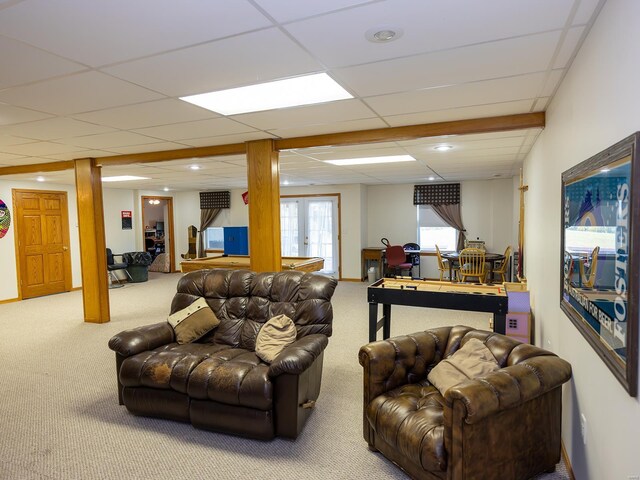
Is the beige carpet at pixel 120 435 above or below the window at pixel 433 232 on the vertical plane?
below

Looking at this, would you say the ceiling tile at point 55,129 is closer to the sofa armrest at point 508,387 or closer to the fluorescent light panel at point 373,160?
the fluorescent light panel at point 373,160

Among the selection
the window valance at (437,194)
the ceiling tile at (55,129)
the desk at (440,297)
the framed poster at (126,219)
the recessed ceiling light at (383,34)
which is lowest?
the desk at (440,297)

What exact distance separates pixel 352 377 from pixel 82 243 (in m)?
4.23

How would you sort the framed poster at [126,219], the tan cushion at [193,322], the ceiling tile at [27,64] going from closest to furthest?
1. the ceiling tile at [27,64]
2. the tan cushion at [193,322]
3. the framed poster at [126,219]

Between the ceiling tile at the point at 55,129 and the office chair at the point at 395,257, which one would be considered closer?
the ceiling tile at the point at 55,129

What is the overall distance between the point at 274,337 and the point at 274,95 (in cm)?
176

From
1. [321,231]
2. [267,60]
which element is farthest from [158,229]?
[267,60]

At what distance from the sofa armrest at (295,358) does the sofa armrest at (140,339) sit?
1.13 m

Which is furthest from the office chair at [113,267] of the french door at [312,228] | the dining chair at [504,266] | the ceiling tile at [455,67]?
the dining chair at [504,266]

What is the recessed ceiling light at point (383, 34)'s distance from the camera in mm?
1808

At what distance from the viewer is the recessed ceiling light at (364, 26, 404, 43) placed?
71.2 inches

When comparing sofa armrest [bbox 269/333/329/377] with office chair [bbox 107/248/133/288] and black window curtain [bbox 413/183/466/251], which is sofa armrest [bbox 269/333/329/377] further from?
office chair [bbox 107/248/133/288]

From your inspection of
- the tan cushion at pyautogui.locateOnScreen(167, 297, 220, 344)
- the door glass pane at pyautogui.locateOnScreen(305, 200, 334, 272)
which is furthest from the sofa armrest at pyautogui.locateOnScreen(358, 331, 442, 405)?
the door glass pane at pyautogui.locateOnScreen(305, 200, 334, 272)

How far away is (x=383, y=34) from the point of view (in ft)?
6.07
